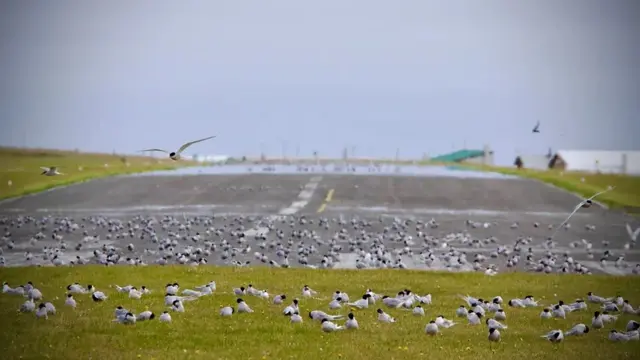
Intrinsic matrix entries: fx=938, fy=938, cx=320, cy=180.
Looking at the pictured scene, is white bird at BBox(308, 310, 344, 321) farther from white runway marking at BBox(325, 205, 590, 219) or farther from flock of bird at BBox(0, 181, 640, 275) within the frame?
white runway marking at BBox(325, 205, 590, 219)

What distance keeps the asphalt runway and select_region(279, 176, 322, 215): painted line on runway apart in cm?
11

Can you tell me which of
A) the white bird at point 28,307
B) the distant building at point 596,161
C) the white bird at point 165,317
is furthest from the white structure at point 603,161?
the white bird at point 28,307

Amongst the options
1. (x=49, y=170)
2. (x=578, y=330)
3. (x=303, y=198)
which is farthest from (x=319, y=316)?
(x=303, y=198)

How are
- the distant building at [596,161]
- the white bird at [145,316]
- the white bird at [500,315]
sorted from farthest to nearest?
the distant building at [596,161], the white bird at [500,315], the white bird at [145,316]

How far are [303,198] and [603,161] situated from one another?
28.3 m

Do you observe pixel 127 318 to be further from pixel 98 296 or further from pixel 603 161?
pixel 603 161

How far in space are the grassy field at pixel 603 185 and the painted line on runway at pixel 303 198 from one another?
20.6 m

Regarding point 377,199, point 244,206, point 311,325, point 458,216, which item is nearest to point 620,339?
point 311,325

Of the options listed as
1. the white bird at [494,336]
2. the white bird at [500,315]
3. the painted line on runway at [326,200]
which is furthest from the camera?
the painted line on runway at [326,200]

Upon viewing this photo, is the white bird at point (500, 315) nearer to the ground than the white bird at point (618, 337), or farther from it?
farther from it

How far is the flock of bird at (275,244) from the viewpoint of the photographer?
43.0 m

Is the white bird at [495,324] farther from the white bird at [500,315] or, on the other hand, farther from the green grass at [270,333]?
the white bird at [500,315]

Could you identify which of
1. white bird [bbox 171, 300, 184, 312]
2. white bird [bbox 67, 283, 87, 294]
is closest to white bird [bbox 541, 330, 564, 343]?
white bird [bbox 171, 300, 184, 312]

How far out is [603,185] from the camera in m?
56.5
